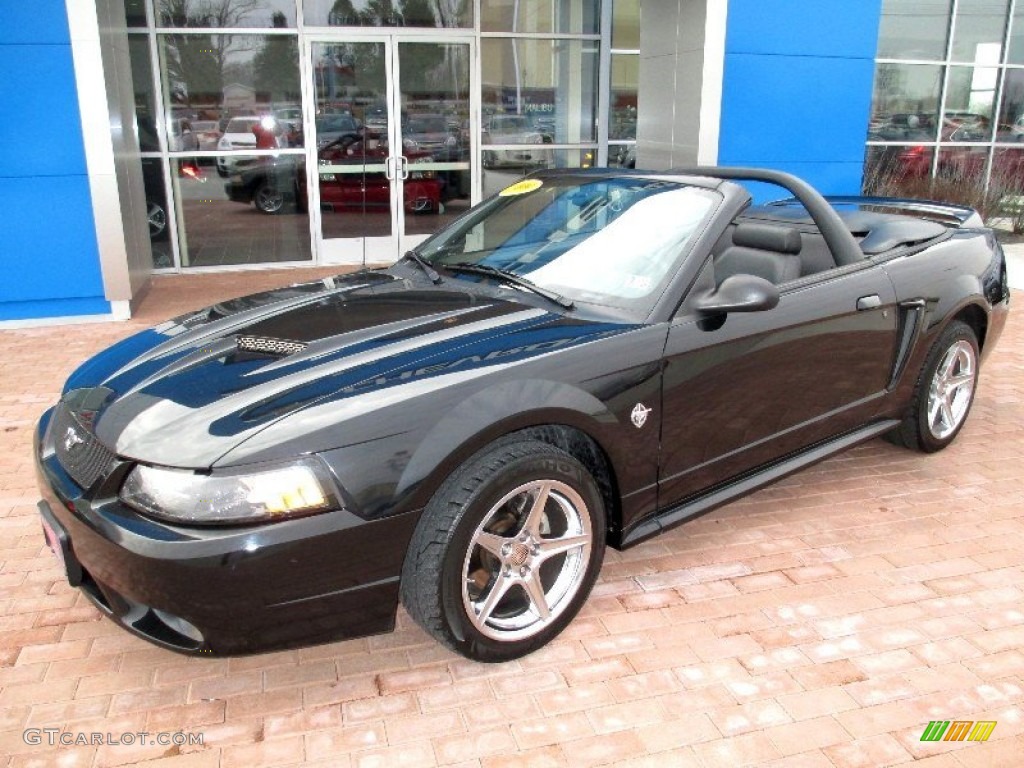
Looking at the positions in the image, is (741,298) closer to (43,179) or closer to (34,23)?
(43,179)

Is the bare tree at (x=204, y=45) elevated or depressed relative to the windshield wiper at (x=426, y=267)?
elevated

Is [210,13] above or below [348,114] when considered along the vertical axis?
above

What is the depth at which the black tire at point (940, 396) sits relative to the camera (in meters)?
4.53

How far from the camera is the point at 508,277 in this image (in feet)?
11.7

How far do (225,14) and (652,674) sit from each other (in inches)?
382

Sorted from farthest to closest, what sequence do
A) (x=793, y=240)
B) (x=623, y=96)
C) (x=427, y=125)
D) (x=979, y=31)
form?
(x=979, y=31)
(x=623, y=96)
(x=427, y=125)
(x=793, y=240)

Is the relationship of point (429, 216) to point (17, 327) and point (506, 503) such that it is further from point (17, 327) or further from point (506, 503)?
point (506, 503)

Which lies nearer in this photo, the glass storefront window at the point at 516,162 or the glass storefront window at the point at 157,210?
the glass storefront window at the point at 157,210

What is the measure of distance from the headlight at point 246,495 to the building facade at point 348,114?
6075 mm

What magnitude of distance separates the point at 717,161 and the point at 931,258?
4744 millimetres

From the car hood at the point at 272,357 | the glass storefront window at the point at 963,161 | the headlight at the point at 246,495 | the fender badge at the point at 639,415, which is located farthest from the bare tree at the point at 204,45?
the glass storefront window at the point at 963,161

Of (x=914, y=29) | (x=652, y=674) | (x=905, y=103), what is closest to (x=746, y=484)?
(x=652, y=674)

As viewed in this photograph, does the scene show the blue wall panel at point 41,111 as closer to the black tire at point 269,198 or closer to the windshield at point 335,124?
the black tire at point 269,198

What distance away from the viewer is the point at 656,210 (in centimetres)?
361
